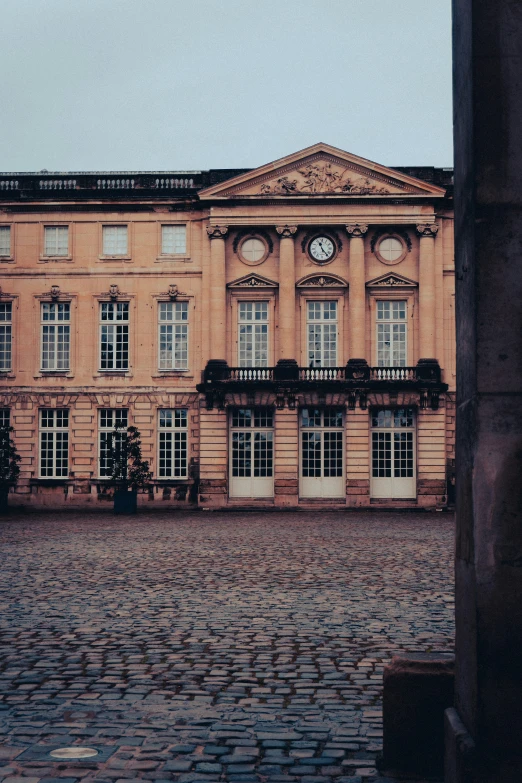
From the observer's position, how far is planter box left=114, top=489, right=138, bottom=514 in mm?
32812

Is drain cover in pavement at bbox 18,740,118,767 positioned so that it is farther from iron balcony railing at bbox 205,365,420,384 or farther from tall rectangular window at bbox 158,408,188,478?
tall rectangular window at bbox 158,408,188,478

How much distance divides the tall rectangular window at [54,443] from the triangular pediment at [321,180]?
32.6 feet

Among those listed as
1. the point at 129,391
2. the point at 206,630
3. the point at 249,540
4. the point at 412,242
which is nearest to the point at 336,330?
the point at 412,242

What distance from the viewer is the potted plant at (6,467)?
33281 mm

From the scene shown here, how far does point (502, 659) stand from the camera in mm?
3920

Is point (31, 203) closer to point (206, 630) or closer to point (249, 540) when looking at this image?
point (249, 540)

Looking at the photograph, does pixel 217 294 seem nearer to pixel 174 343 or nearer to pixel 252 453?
pixel 174 343

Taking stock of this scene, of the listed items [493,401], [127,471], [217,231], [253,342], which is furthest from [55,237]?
[493,401]

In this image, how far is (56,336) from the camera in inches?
1443

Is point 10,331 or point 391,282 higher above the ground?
point 391,282

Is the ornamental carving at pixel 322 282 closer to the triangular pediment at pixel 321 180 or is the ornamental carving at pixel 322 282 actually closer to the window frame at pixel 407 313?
the window frame at pixel 407 313

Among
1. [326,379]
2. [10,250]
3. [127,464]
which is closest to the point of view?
[127,464]

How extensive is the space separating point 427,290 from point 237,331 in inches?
283

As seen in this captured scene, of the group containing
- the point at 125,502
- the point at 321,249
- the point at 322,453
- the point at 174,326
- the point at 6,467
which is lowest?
the point at 125,502
